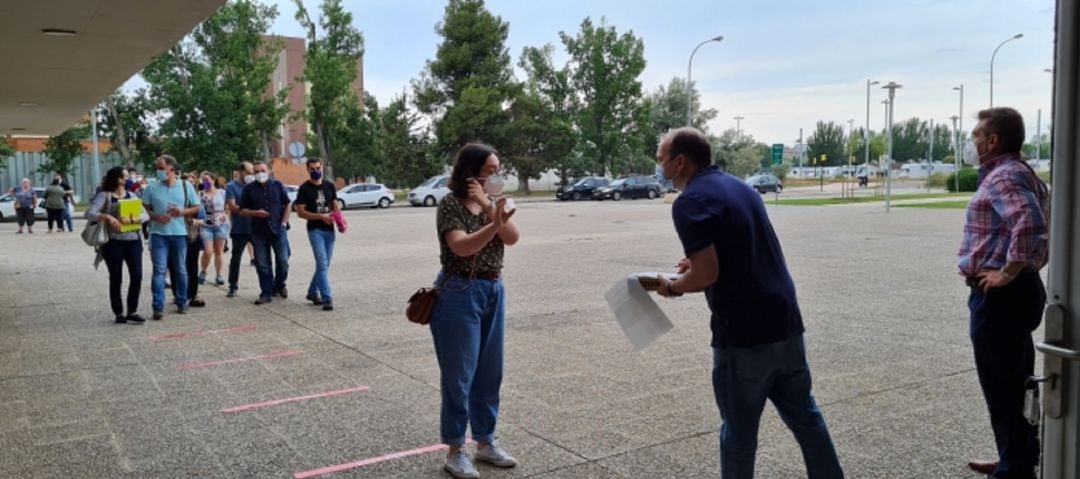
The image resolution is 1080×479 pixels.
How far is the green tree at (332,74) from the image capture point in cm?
4934

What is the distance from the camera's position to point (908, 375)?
5.97 meters

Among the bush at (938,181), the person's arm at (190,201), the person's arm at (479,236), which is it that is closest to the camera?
the person's arm at (479,236)

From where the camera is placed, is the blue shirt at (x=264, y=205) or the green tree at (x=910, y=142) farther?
the green tree at (x=910, y=142)

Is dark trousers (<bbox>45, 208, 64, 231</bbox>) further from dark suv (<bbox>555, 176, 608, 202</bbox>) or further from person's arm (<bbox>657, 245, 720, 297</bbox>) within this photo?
dark suv (<bbox>555, 176, 608, 202</bbox>)

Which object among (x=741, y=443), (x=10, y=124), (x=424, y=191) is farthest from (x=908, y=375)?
(x=424, y=191)

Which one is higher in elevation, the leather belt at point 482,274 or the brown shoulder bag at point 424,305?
the leather belt at point 482,274

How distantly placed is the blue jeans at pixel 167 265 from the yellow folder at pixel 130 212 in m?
0.36

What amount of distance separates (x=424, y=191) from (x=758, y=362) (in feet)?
136

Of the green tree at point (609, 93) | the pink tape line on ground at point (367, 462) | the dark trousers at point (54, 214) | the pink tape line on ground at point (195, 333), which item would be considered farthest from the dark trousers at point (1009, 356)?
the green tree at point (609, 93)

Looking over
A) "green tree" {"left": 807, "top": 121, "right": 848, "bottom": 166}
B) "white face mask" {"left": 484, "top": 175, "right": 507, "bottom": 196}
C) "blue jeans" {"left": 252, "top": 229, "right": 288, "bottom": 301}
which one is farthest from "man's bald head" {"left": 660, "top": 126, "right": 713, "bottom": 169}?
"green tree" {"left": 807, "top": 121, "right": 848, "bottom": 166}

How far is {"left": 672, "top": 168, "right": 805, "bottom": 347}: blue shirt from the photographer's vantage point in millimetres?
3098

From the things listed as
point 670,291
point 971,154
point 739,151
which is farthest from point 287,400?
point 739,151

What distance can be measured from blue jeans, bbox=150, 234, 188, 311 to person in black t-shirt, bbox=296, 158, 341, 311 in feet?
4.64

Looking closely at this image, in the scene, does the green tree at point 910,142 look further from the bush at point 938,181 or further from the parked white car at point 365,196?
the parked white car at point 365,196
